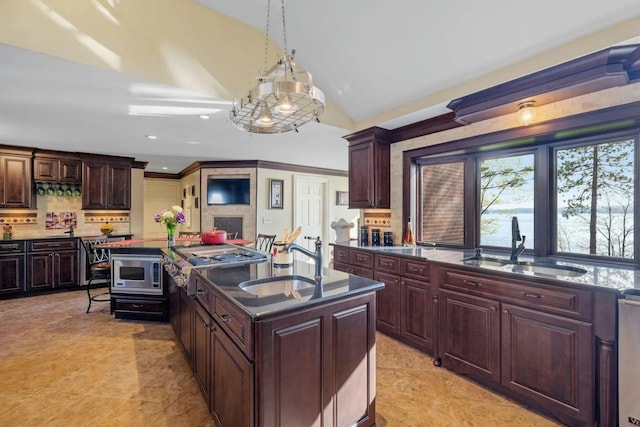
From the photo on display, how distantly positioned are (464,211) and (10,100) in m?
4.80

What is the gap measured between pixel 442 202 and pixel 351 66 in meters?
1.92

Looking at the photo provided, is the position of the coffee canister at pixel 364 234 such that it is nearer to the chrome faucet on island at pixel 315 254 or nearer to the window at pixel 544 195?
the window at pixel 544 195

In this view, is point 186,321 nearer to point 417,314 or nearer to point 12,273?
point 417,314

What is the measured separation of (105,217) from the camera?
5.75 meters

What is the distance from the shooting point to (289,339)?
1.37 meters

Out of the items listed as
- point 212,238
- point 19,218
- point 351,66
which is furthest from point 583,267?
point 19,218

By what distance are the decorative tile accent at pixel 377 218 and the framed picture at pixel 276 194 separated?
277cm

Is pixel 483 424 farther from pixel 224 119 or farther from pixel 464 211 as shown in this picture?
pixel 224 119

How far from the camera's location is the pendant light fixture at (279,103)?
5.43 feet

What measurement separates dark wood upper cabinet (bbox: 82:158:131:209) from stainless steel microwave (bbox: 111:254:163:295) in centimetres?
256

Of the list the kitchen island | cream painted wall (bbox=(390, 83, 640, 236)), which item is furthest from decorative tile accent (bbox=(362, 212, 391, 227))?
the kitchen island

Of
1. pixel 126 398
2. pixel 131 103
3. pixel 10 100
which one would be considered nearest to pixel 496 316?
pixel 126 398

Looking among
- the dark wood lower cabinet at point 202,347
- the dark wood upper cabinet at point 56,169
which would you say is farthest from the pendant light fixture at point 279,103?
the dark wood upper cabinet at point 56,169

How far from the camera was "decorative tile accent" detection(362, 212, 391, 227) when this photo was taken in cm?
399
